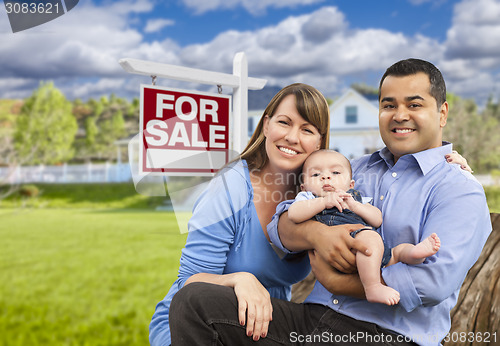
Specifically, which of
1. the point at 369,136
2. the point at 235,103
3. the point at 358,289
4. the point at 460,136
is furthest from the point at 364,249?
the point at 460,136

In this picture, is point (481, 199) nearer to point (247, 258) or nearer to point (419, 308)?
point (419, 308)

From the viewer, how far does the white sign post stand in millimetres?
2660

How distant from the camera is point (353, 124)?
51.7 feet

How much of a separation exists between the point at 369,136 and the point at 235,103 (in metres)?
12.5

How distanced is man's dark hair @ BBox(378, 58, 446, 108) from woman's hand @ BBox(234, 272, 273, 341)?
101 cm

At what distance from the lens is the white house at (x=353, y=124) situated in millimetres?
14891

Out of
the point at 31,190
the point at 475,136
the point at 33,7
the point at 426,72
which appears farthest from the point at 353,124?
the point at 33,7

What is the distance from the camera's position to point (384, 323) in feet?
5.60

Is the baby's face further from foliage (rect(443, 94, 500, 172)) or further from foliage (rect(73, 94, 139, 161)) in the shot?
foliage (rect(73, 94, 139, 161))

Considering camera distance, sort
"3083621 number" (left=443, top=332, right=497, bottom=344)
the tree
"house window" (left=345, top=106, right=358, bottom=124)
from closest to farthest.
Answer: "3083621 number" (left=443, top=332, right=497, bottom=344) → "house window" (left=345, top=106, right=358, bottom=124) → the tree

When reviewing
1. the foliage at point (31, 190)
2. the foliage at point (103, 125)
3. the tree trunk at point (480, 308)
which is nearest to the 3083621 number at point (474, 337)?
the tree trunk at point (480, 308)

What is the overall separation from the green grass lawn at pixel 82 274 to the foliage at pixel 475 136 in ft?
31.9

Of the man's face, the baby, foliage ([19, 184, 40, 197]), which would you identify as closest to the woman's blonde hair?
the baby

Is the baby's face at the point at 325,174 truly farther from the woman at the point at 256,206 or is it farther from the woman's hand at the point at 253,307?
the woman's hand at the point at 253,307
